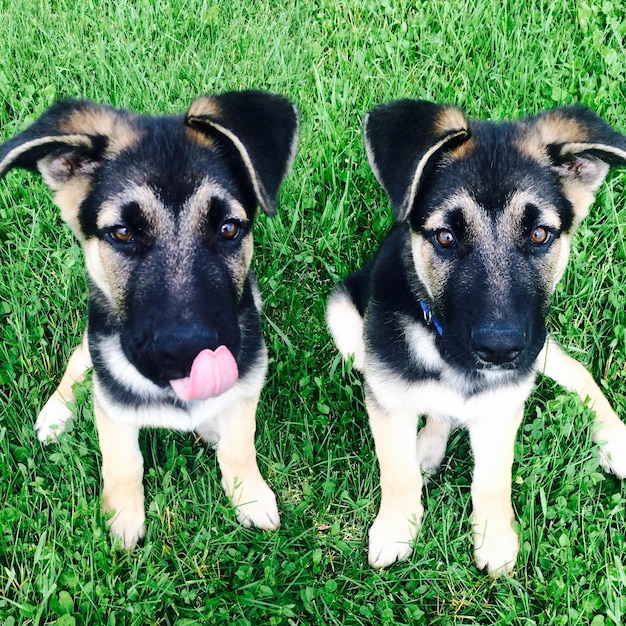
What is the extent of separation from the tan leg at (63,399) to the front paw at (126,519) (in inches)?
23.8

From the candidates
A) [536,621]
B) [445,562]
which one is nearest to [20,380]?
[445,562]

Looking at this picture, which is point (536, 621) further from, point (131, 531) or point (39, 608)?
point (39, 608)

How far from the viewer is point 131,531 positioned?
11.9ft

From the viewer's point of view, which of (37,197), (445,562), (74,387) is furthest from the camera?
(37,197)

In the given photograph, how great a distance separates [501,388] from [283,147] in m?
1.58

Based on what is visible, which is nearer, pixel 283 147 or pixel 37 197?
pixel 283 147

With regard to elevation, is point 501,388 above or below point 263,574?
above

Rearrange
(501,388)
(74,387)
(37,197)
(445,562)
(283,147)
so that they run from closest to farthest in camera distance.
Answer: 1. (283,147)
2. (501,388)
3. (445,562)
4. (74,387)
5. (37,197)

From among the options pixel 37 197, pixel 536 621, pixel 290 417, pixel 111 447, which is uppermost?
pixel 37 197

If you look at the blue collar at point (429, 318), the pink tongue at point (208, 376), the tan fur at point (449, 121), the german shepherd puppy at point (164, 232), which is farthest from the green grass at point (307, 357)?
the tan fur at point (449, 121)

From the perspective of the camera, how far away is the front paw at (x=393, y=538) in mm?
3645

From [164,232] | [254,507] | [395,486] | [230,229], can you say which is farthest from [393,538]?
[164,232]

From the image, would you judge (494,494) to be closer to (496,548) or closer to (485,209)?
(496,548)

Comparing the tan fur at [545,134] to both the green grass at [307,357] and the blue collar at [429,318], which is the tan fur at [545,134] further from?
the green grass at [307,357]
